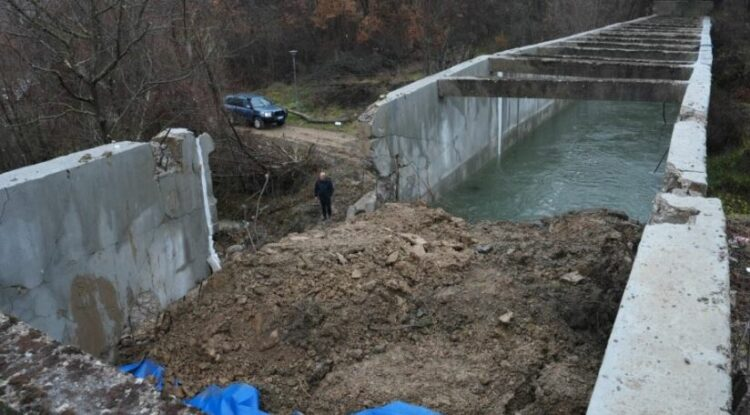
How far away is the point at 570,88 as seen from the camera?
42.7ft

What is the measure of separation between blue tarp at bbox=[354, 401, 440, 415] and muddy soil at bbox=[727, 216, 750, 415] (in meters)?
2.25

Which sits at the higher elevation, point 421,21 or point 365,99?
point 421,21

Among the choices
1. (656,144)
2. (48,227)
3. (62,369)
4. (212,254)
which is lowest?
(656,144)

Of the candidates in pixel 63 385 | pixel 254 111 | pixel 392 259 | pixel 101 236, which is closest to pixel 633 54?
pixel 392 259

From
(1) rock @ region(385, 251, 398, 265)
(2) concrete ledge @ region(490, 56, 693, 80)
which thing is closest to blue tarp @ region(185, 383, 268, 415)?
(1) rock @ region(385, 251, 398, 265)

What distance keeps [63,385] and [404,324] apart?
4.81 m

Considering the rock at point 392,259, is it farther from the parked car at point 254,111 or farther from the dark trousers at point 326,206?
the parked car at point 254,111

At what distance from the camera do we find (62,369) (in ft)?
7.89

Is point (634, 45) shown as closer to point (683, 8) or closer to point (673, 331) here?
point (673, 331)

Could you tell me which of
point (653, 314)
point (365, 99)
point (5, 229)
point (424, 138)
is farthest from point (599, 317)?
point (365, 99)

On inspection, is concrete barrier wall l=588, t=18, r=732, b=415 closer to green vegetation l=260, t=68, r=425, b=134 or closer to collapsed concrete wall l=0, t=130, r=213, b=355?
collapsed concrete wall l=0, t=130, r=213, b=355

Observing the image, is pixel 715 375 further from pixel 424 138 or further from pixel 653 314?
pixel 424 138

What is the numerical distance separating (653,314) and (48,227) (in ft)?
19.2

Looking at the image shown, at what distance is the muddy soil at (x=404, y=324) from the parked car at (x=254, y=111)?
16.9 m
